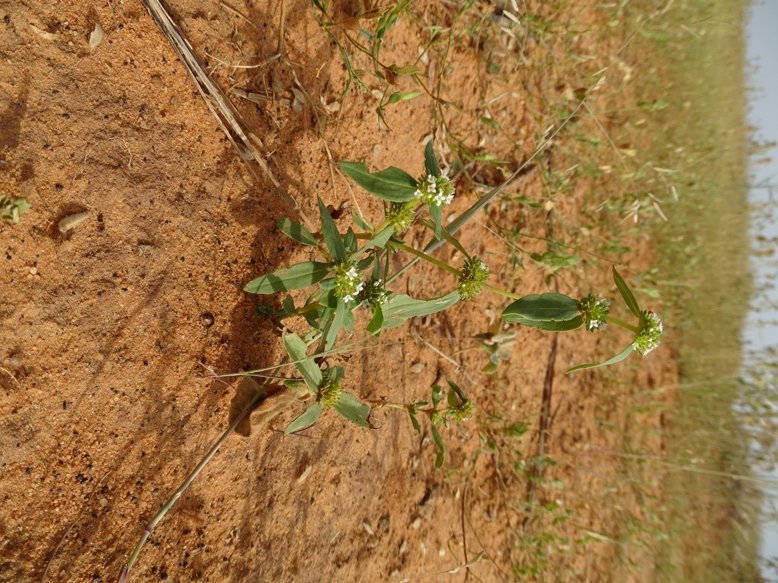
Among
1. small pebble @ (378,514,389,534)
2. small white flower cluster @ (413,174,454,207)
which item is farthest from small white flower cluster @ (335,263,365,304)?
small pebble @ (378,514,389,534)

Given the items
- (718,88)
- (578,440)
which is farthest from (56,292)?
(718,88)

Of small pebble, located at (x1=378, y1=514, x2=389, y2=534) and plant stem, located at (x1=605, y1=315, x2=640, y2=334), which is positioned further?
small pebble, located at (x1=378, y1=514, x2=389, y2=534)

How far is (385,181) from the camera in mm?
1426

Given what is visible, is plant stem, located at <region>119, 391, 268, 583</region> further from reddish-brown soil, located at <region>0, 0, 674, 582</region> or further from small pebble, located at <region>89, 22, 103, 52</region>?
small pebble, located at <region>89, 22, 103, 52</region>

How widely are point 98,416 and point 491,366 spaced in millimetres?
1633

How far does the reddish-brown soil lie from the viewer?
1.40 m

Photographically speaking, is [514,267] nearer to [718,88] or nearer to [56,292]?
[56,292]

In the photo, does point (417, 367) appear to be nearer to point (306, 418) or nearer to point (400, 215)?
point (306, 418)

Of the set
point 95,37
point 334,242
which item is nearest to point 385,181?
point 334,242

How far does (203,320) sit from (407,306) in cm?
64

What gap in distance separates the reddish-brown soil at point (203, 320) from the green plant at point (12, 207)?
33 millimetres

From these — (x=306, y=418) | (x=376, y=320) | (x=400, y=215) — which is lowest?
(x=306, y=418)

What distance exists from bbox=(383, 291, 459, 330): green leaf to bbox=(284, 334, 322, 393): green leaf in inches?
9.9

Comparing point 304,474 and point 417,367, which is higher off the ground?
point 417,367
